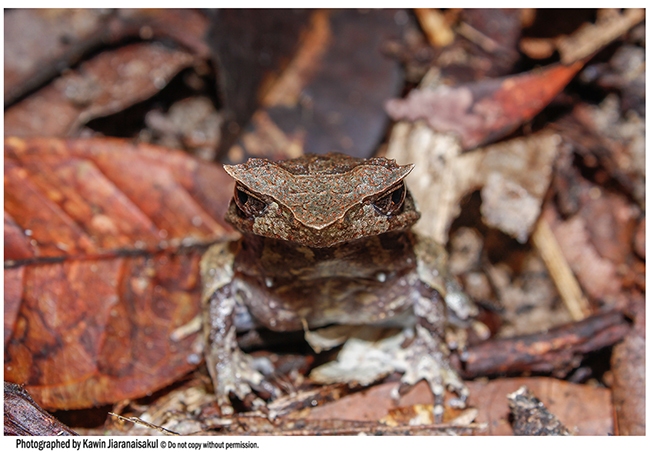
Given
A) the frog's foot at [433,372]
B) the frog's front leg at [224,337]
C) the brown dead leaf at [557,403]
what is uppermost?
the frog's front leg at [224,337]

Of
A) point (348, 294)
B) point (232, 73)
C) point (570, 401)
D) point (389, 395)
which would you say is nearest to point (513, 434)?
point (570, 401)

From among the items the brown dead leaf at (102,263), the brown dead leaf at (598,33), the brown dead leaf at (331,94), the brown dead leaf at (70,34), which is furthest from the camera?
the brown dead leaf at (331,94)

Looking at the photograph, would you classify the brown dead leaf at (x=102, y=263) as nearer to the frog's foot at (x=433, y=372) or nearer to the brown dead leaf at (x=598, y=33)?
the frog's foot at (x=433, y=372)

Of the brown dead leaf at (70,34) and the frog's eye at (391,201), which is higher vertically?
the brown dead leaf at (70,34)

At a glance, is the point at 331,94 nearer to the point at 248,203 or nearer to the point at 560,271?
the point at 560,271

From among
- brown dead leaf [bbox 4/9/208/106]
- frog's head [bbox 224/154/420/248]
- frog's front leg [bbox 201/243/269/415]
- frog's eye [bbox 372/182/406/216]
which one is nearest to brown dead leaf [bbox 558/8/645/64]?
Answer: frog's eye [bbox 372/182/406/216]

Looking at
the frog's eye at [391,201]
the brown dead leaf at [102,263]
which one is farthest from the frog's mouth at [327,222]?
the brown dead leaf at [102,263]

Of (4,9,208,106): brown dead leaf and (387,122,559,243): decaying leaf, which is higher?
(4,9,208,106): brown dead leaf

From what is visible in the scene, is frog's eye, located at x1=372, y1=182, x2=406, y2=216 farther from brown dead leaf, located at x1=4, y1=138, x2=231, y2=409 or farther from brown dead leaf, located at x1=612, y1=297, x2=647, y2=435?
brown dead leaf, located at x1=612, y1=297, x2=647, y2=435
